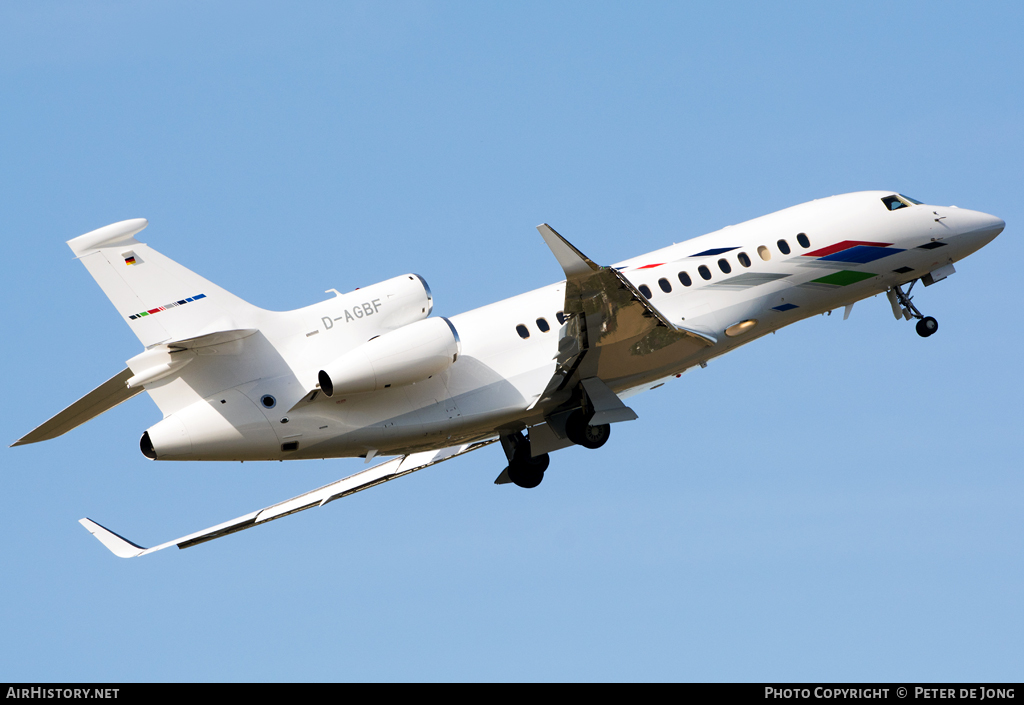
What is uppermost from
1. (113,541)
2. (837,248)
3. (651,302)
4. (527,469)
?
(113,541)

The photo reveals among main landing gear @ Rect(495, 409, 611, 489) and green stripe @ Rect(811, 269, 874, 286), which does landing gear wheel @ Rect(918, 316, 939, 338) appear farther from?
main landing gear @ Rect(495, 409, 611, 489)

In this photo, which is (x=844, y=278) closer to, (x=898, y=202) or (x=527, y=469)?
(x=898, y=202)

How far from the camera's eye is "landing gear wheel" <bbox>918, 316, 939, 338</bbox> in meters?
25.8

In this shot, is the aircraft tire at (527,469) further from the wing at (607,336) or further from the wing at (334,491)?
the wing at (607,336)

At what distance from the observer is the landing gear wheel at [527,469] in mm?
24859

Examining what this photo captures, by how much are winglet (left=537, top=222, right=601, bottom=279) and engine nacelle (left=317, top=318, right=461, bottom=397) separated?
252cm

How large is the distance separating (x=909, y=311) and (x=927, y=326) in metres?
0.50

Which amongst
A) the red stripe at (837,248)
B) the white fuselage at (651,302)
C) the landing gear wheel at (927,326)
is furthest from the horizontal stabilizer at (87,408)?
the landing gear wheel at (927,326)

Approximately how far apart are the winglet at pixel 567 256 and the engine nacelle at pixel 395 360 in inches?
99.2

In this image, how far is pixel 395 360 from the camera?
19.8 m

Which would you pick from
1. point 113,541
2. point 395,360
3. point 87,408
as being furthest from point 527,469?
point 87,408

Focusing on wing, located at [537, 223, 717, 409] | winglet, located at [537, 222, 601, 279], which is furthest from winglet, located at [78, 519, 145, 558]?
winglet, located at [537, 222, 601, 279]
